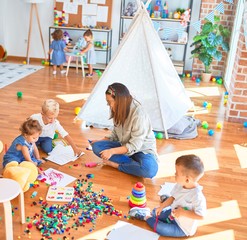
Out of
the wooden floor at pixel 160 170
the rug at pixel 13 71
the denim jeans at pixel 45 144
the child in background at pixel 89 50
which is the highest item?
the child in background at pixel 89 50

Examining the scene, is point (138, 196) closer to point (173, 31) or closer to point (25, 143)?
point (25, 143)

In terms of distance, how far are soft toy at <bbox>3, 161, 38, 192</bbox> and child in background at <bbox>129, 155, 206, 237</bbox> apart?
701 millimetres

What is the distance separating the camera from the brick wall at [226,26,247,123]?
3.64 metres

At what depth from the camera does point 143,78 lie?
3.29 metres

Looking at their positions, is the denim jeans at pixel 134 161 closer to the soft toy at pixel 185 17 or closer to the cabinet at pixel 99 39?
the cabinet at pixel 99 39

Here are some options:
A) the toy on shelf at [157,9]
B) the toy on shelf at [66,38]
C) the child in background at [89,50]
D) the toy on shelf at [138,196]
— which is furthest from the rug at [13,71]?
the toy on shelf at [138,196]

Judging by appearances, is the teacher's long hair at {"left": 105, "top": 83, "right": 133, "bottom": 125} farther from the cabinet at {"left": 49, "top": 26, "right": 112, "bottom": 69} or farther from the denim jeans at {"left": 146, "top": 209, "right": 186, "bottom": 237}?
the cabinet at {"left": 49, "top": 26, "right": 112, "bottom": 69}

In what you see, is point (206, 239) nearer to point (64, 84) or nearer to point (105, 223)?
point (105, 223)

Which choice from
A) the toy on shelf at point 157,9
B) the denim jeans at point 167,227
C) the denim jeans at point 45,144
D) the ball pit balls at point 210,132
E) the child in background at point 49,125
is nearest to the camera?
the denim jeans at point 167,227

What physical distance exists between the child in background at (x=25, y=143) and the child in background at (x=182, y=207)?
85cm

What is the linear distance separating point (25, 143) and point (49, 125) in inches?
16.5

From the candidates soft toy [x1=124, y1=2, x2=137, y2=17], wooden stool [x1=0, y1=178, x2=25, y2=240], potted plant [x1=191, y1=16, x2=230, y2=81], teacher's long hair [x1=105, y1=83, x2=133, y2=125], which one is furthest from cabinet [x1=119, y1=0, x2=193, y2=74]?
wooden stool [x1=0, y1=178, x2=25, y2=240]

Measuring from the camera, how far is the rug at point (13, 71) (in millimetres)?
4904

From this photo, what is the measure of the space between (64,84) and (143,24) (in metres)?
2.13
